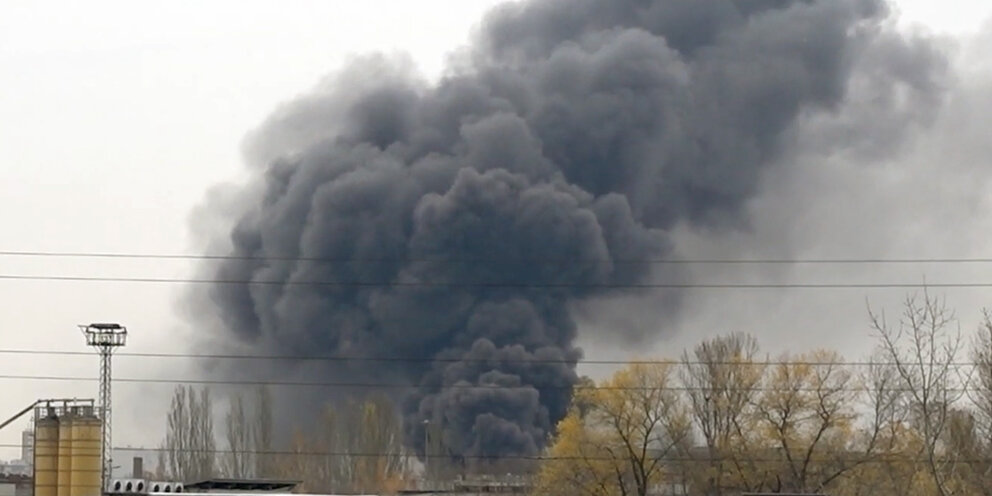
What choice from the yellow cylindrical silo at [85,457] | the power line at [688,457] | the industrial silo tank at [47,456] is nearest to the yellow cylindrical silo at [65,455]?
the yellow cylindrical silo at [85,457]

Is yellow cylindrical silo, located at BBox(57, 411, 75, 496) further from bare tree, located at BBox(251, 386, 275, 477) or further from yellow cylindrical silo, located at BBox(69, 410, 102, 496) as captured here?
bare tree, located at BBox(251, 386, 275, 477)

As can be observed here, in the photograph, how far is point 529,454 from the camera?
8012cm

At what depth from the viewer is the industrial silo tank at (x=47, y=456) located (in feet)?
104

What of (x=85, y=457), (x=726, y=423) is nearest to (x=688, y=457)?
(x=726, y=423)

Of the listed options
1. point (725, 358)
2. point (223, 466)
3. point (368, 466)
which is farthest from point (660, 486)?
point (223, 466)

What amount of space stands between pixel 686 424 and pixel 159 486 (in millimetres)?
28894

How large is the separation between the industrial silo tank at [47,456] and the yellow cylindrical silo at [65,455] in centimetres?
25

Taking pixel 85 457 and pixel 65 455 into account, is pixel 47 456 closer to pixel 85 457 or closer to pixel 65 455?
pixel 65 455

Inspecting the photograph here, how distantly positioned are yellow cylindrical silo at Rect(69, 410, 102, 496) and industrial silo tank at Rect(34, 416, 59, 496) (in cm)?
56

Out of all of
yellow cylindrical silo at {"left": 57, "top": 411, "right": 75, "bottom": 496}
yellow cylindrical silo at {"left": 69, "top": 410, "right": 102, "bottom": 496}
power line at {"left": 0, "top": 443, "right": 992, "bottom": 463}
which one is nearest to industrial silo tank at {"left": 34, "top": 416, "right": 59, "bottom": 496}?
yellow cylindrical silo at {"left": 57, "top": 411, "right": 75, "bottom": 496}

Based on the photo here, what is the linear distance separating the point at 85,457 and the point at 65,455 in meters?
0.42

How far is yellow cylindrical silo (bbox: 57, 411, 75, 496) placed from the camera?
31141 mm

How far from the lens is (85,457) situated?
31469 mm

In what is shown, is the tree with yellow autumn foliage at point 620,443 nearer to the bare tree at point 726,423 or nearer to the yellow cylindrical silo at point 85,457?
the bare tree at point 726,423
